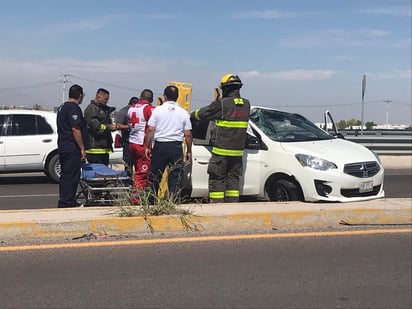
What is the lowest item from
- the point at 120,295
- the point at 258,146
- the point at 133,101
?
the point at 120,295

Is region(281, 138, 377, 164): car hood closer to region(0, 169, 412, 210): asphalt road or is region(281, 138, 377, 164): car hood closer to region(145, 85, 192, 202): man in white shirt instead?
region(145, 85, 192, 202): man in white shirt

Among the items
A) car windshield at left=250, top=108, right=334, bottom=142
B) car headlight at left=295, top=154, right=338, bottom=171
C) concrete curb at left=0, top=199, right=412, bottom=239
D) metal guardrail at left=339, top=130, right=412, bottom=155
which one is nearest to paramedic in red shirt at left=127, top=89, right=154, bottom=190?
car windshield at left=250, top=108, right=334, bottom=142

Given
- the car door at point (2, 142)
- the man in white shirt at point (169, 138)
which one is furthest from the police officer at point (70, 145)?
the car door at point (2, 142)

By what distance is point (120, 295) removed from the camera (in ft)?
13.9

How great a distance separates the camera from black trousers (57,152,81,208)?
700cm

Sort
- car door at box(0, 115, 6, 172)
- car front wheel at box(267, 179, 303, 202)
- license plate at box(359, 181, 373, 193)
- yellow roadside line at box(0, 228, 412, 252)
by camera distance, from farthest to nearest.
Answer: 1. car door at box(0, 115, 6, 172)
2. car front wheel at box(267, 179, 303, 202)
3. license plate at box(359, 181, 373, 193)
4. yellow roadside line at box(0, 228, 412, 252)

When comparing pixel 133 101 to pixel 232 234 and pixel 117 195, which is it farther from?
pixel 232 234

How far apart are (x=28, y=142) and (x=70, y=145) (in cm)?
566

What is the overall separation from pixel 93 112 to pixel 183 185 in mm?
1866

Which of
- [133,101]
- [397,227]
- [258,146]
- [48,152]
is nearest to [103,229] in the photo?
[258,146]

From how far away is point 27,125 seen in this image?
1231cm

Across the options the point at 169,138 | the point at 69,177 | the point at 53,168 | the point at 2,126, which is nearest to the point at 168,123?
the point at 169,138

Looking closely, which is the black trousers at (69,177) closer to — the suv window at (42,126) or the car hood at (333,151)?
the car hood at (333,151)

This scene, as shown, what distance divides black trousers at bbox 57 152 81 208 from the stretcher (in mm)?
176
